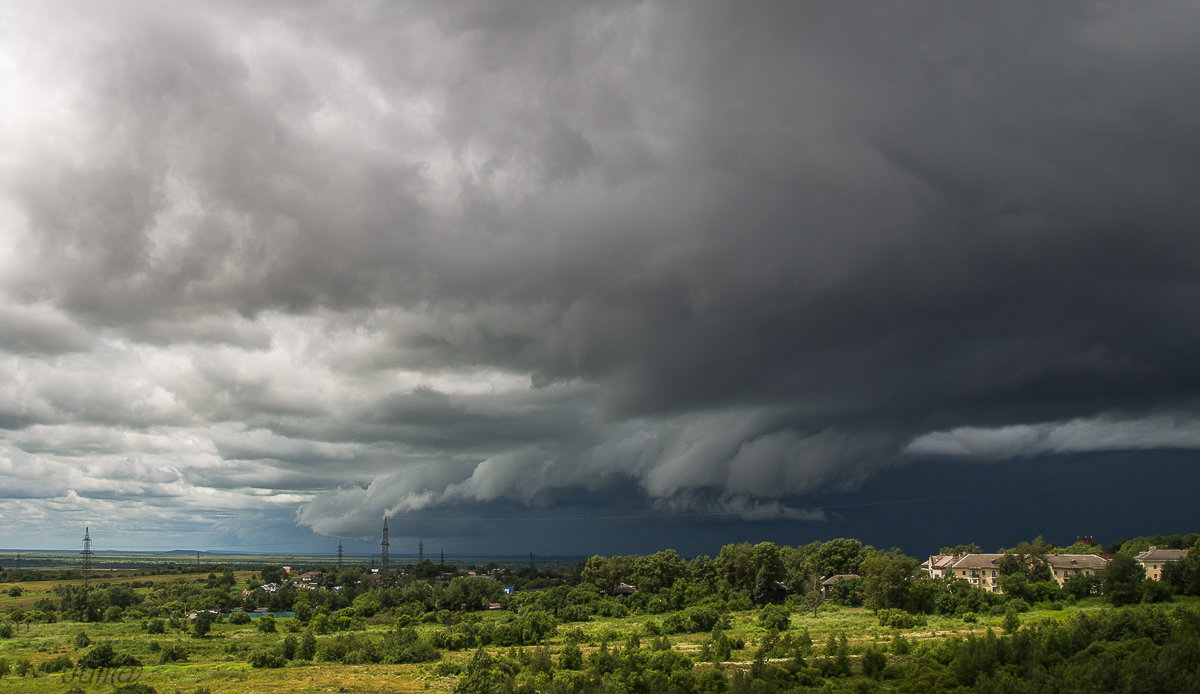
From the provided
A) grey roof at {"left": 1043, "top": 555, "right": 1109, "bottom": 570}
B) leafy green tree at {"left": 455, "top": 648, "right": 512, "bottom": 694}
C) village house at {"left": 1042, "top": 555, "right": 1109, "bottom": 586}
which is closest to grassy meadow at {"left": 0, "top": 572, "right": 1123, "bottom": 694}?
leafy green tree at {"left": 455, "top": 648, "right": 512, "bottom": 694}

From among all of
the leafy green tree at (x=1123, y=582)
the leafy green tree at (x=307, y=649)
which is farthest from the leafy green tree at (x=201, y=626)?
the leafy green tree at (x=1123, y=582)

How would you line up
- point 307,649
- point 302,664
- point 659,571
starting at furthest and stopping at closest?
point 659,571 < point 307,649 < point 302,664

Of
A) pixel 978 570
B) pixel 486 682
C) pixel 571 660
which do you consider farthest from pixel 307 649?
pixel 978 570

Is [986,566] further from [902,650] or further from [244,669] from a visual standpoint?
[244,669]

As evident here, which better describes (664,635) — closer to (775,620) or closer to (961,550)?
(775,620)

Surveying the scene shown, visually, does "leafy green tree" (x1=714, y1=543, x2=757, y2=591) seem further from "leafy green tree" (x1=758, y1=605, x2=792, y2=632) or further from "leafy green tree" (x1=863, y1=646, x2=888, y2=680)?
"leafy green tree" (x1=863, y1=646, x2=888, y2=680)

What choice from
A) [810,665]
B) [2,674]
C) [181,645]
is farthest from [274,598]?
[810,665]
